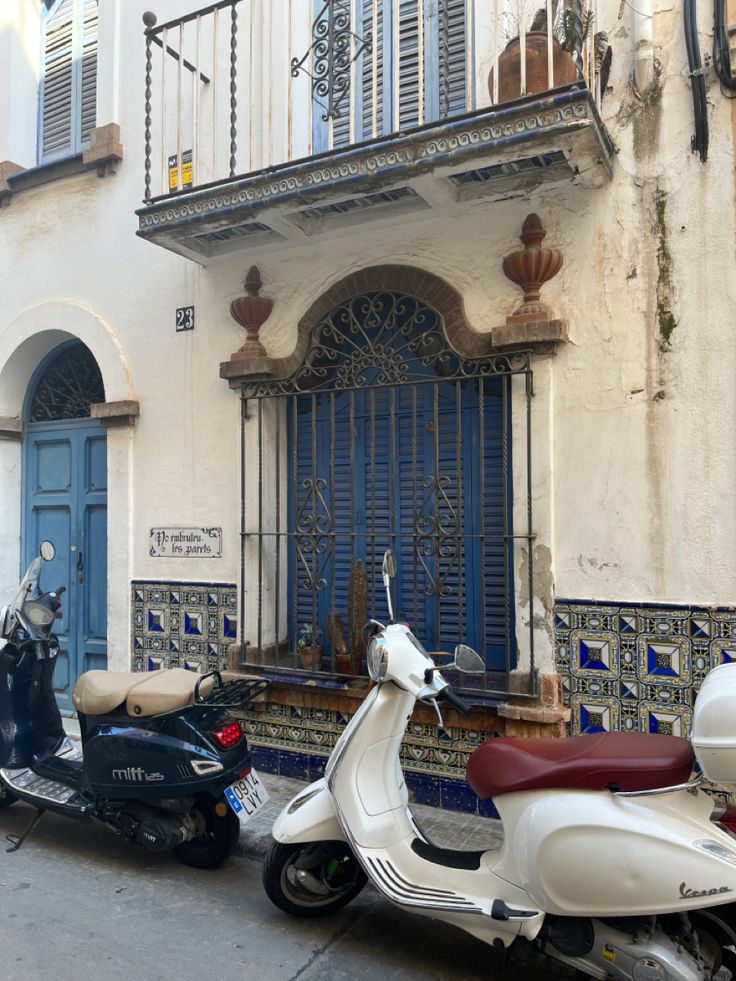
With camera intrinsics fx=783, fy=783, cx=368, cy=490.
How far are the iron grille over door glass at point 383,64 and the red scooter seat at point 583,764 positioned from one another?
3694 mm

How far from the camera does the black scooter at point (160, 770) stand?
152 inches

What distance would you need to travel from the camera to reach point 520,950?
9.25ft

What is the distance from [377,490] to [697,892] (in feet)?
10.2

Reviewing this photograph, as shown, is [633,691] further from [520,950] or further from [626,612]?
[520,950]

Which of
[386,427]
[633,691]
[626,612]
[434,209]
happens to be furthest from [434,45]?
[633,691]

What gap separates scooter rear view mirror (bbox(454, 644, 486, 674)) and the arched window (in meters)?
5.69

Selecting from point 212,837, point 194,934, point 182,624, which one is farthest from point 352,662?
point 194,934

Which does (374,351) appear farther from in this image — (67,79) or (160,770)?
(67,79)

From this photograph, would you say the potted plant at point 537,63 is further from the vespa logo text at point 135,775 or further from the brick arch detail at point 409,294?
the vespa logo text at point 135,775

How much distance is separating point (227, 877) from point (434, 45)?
5.12 m

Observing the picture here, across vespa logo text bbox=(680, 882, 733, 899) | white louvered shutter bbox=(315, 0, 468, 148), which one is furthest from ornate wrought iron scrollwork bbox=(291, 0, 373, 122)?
vespa logo text bbox=(680, 882, 733, 899)

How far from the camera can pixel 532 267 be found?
4.43m

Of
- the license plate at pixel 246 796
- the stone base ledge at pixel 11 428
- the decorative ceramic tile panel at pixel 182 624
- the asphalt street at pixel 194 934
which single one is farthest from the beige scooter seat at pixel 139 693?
the stone base ledge at pixel 11 428

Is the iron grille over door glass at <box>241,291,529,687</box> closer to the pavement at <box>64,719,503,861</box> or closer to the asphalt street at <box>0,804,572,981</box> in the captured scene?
the pavement at <box>64,719,503,861</box>
